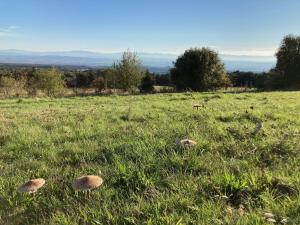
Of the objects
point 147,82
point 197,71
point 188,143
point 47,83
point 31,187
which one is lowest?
point 47,83

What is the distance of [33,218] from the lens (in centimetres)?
405

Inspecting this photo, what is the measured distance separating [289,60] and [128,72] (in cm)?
2239

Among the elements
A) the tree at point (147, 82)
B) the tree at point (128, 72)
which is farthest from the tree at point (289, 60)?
the tree at point (128, 72)

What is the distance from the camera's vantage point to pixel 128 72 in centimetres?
5203

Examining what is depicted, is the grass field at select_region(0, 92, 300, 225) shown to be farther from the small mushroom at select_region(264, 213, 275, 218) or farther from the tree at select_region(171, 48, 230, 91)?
the tree at select_region(171, 48, 230, 91)

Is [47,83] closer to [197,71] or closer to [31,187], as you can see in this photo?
[197,71]

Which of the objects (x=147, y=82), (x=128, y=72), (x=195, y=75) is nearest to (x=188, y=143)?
(x=195, y=75)

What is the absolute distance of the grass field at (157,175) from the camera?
12.0 feet

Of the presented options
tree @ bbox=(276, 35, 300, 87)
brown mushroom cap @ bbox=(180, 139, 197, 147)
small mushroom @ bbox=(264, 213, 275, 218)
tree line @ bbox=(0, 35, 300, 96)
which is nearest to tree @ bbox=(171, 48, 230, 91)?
tree line @ bbox=(0, 35, 300, 96)

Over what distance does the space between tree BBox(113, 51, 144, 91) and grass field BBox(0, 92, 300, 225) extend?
4428cm

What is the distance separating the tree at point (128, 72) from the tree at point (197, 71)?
19.3ft

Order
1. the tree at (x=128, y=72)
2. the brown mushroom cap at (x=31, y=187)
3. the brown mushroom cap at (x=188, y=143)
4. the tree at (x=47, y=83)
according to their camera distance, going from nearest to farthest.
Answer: the brown mushroom cap at (x=31, y=187) < the brown mushroom cap at (x=188, y=143) < the tree at (x=47, y=83) < the tree at (x=128, y=72)

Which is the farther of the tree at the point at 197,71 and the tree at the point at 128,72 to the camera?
the tree at the point at 128,72

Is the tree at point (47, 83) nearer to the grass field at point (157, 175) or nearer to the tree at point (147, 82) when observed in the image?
the tree at point (147, 82)
